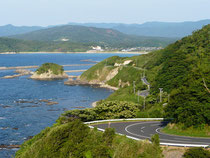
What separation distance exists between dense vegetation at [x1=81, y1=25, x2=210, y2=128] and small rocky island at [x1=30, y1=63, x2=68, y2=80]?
24.7m

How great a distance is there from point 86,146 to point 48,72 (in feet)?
509

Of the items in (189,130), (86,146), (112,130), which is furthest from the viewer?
(189,130)

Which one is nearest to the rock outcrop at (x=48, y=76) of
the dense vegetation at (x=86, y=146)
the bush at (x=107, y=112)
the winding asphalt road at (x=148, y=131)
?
the bush at (x=107, y=112)

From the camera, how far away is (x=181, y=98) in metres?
43.0

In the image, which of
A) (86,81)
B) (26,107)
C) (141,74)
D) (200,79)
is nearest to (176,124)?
(200,79)

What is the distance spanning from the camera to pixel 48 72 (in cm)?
18600

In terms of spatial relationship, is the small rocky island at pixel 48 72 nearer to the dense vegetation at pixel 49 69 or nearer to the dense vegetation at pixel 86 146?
the dense vegetation at pixel 49 69

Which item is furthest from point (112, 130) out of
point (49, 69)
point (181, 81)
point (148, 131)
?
point (49, 69)

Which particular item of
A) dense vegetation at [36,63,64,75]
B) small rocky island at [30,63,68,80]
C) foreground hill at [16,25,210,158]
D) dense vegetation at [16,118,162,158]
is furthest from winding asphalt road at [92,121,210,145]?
dense vegetation at [36,63,64,75]

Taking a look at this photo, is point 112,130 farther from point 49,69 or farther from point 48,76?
point 48,76

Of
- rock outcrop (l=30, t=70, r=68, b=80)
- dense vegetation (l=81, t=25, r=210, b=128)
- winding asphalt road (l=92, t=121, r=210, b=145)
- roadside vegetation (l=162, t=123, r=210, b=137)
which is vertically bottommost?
rock outcrop (l=30, t=70, r=68, b=80)

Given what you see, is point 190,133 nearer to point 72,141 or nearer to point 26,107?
point 72,141

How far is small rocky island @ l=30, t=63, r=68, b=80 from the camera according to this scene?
599 ft

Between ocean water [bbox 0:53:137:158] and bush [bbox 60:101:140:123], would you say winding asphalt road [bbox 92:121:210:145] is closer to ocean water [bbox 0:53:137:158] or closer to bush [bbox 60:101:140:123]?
bush [bbox 60:101:140:123]
